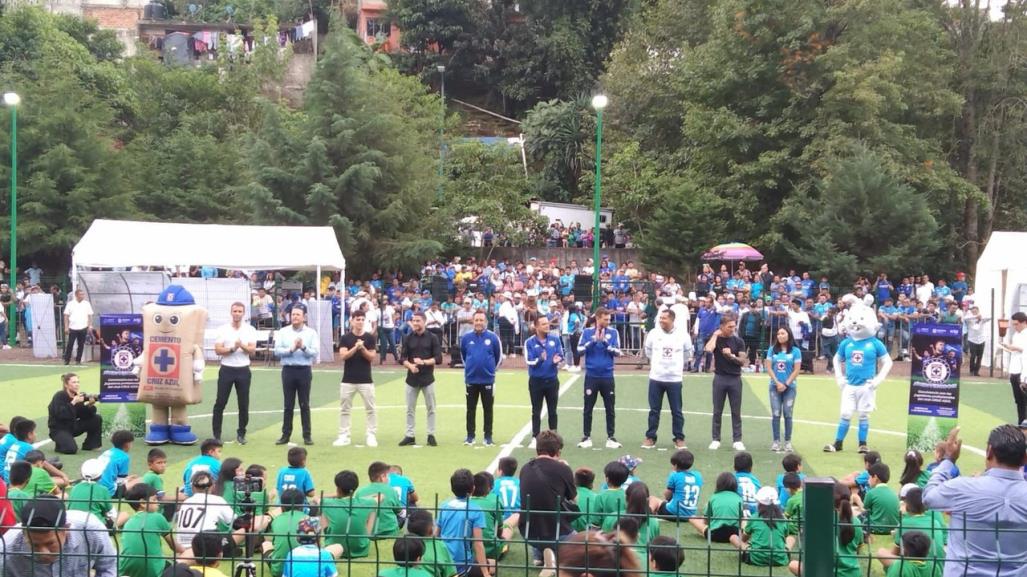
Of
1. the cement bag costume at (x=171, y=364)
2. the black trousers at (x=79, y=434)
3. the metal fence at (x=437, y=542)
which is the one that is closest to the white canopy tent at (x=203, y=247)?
the cement bag costume at (x=171, y=364)

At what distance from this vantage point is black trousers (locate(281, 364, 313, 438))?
15656 mm

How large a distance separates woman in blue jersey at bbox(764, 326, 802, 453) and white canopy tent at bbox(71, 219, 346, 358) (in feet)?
48.5

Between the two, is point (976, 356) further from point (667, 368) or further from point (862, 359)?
point (667, 368)

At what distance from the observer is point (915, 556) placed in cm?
751

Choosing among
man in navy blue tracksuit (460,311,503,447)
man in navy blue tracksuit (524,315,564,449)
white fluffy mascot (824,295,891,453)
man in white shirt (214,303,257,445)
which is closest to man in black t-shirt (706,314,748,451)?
white fluffy mascot (824,295,891,453)

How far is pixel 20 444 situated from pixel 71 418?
340 centimetres

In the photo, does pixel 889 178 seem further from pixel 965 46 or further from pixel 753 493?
pixel 753 493

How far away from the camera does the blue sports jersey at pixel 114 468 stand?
1100 cm

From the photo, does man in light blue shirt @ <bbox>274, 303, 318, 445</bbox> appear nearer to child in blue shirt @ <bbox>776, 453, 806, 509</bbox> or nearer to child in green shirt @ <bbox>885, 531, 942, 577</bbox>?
child in blue shirt @ <bbox>776, 453, 806, 509</bbox>

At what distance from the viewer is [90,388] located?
2189 cm

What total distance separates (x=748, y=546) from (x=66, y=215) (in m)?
34.6

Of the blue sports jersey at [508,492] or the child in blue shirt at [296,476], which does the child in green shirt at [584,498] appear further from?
the child in blue shirt at [296,476]

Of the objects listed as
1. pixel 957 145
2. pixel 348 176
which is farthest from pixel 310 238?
pixel 957 145

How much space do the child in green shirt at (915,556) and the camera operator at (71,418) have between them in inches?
422
